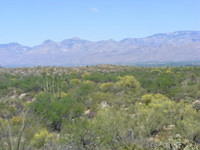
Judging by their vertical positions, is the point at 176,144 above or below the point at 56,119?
above

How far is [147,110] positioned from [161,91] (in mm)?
13134

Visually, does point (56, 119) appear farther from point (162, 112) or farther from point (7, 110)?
A: point (162, 112)

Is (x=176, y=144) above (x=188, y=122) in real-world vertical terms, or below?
above

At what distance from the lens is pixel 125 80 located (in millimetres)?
38844

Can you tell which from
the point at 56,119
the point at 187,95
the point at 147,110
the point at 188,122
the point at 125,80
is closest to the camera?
the point at 188,122

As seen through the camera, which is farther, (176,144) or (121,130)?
(121,130)

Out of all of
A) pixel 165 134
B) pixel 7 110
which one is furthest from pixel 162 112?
pixel 7 110

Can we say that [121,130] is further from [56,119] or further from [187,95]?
[187,95]

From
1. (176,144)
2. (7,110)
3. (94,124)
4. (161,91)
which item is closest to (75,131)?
(94,124)

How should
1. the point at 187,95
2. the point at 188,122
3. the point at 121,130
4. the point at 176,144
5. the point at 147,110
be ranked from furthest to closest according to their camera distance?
1. the point at 187,95
2. the point at 147,110
3. the point at 188,122
4. the point at 121,130
5. the point at 176,144

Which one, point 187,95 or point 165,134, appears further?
point 187,95

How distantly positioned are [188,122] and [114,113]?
401 centimetres

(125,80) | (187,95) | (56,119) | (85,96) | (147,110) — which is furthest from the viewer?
(125,80)

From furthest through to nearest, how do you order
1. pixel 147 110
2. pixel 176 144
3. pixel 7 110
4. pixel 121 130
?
pixel 7 110, pixel 147 110, pixel 121 130, pixel 176 144
